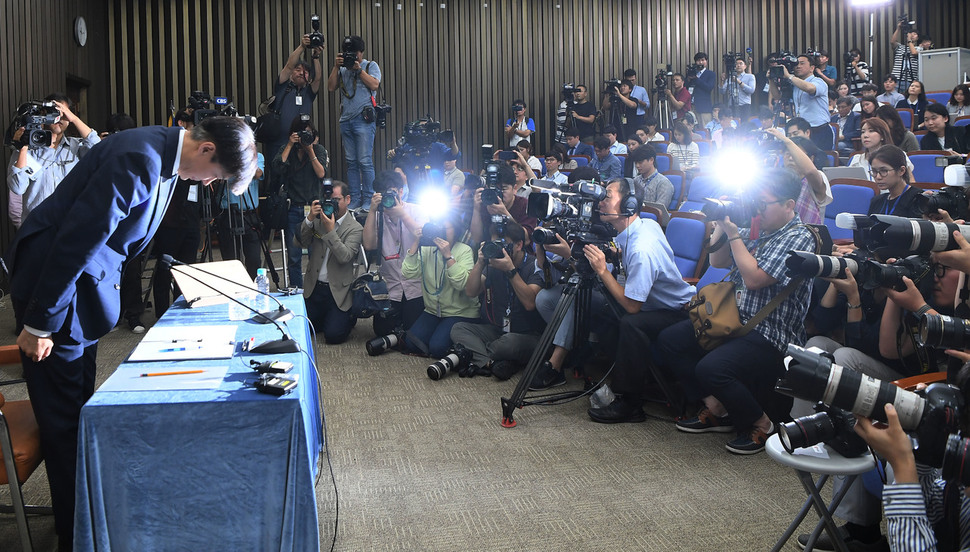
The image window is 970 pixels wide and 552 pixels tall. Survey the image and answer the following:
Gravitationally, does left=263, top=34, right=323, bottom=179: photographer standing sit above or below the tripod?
above

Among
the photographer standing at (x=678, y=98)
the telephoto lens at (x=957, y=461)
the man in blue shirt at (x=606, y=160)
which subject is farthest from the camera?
the photographer standing at (x=678, y=98)

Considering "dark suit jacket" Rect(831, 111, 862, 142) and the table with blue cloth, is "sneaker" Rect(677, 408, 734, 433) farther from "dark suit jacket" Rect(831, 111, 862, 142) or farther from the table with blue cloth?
"dark suit jacket" Rect(831, 111, 862, 142)

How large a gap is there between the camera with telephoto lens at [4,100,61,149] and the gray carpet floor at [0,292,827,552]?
1.51m

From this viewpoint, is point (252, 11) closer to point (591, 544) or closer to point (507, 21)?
point (507, 21)

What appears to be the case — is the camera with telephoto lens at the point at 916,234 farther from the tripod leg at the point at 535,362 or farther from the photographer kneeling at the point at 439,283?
the photographer kneeling at the point at 439,283

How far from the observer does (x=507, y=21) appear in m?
10.6

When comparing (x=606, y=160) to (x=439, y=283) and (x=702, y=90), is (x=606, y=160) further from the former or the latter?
(x=439, y=283)

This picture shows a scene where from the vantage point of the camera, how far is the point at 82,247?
76.0 inches

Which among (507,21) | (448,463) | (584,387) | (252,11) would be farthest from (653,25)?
(448,463)

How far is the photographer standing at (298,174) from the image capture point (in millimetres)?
5641

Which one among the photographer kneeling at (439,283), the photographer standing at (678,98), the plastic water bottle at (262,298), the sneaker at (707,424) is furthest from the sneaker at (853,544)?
the photographer standing at (678,98)

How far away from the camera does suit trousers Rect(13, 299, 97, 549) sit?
2102mm

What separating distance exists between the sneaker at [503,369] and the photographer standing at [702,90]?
21.7 ft

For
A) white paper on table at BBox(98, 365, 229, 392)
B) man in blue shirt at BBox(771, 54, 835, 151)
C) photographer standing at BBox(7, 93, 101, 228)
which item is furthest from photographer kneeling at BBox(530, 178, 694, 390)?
man in blue shirt at BBox(771, 54, 835, 151)
